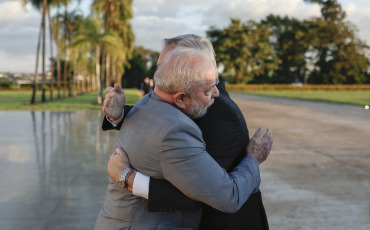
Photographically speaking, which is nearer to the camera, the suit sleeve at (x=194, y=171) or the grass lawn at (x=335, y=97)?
the suit sleeve at (x=194, y=171)

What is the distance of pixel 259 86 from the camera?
250 feet

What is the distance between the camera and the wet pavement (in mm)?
4961

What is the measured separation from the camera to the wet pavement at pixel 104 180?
16.3ft

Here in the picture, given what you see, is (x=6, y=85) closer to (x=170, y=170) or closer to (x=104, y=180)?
(x=104, y=180)

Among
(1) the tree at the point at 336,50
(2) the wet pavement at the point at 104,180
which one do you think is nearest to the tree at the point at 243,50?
(1) the tree at the point at 336,50

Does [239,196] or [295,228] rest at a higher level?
[239,196]

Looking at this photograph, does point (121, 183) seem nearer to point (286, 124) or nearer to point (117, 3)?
point (286, 124)

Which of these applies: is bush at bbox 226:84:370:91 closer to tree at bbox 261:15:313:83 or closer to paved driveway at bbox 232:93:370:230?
tree at bbox 261:15:313:83

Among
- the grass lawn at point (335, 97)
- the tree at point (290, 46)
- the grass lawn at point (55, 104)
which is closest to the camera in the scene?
the grass lawn at point (55, 104)

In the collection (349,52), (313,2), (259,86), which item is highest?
(313,2)

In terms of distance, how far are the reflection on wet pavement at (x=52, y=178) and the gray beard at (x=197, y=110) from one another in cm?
303

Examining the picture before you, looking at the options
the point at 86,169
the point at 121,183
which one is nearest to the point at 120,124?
the point at 121,183

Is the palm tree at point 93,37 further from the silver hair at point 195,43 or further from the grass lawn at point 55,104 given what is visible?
the silver hair at point 195,43

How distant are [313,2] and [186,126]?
283 feet
